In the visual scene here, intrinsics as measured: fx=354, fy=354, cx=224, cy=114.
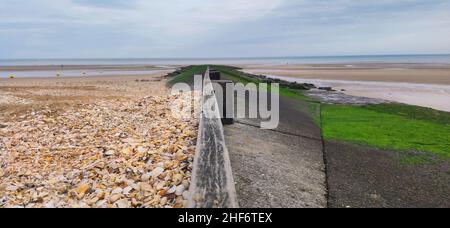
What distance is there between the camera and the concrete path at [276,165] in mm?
4652

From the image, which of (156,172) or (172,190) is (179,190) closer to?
(172,190)

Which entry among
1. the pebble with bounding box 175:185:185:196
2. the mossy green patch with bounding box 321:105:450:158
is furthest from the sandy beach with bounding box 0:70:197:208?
the mossy green patch with bounding box 321:105:450:158

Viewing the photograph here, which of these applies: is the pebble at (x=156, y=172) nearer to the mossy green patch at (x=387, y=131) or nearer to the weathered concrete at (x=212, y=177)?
the weathered concrete at (x=212, y=177)

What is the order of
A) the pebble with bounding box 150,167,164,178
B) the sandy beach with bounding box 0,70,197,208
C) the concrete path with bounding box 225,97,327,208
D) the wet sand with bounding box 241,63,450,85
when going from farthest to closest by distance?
the wet sand with bounding box 241,63,450,85
the pebble with bounding box 150,167,164,178
the concrete path with bounding box 225,97,327,208
the sandy beach with bounding box 0,70,197,208

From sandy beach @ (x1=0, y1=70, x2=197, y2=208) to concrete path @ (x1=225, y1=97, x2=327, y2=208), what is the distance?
2.67ft

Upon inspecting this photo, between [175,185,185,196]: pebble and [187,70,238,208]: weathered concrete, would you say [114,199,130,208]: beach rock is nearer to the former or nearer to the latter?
[175,185,185,196]: pebble

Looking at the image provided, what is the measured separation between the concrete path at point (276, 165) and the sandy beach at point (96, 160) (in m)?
0.82

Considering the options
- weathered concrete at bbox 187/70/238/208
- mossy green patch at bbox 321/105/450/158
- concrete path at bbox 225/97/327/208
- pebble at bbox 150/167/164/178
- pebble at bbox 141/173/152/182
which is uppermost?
weathered concrete at bbox 187/70/238/208

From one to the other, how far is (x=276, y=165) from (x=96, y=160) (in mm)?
2951

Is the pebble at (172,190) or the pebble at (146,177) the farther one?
the pebble at (146,177)

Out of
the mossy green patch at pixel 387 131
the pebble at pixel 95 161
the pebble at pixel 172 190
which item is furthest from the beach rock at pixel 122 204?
the mossy green patch at pixel 387 131

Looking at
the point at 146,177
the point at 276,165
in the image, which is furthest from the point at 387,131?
the point at 146,177

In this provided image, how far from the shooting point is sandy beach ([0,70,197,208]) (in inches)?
173
